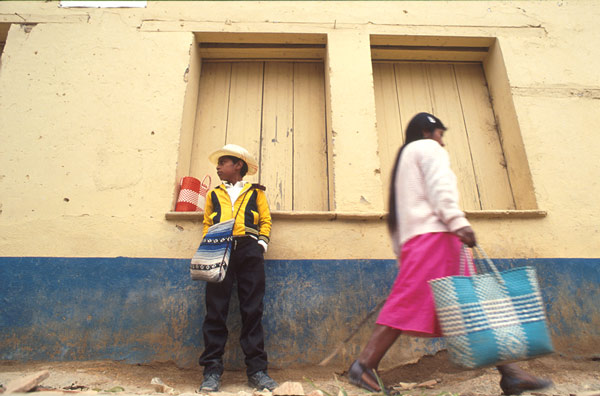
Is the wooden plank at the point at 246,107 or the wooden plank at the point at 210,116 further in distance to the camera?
the wooden plank at the point at 246,107

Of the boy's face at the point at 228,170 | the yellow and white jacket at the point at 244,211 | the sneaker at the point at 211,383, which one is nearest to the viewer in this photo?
the sneaker at the point at 211,383

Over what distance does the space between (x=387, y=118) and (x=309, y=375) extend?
2.59 meters

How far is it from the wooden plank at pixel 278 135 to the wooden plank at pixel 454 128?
157cm

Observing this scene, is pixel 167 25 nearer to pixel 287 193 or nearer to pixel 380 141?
pixel 287 193

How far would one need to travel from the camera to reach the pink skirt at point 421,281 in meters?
1.95

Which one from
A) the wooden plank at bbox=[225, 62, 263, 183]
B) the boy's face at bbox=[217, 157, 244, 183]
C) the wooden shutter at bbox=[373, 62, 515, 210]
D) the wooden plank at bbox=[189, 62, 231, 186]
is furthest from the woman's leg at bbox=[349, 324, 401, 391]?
the wooden plank at bbox=[189, 62, 231, 186]

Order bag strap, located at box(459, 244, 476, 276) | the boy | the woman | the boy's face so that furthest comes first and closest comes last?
1. the boy's face
2. the boy
3. bag strap, located at box(459, 244, 476, 276)
4. the woman

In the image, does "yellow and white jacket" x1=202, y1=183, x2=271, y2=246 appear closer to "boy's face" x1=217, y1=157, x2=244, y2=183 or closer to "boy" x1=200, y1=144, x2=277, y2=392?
"boy" x1=200, y1=144, x2=277, y2=392

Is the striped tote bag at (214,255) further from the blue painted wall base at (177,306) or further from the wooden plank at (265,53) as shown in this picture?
the wooden plank at (265,53)

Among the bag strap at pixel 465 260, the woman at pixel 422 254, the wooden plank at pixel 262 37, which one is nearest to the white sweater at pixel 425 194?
the woman at pixel 422 254

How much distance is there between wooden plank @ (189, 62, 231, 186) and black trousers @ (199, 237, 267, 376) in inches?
48.8

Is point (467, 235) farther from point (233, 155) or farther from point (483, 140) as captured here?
point (483, 140)

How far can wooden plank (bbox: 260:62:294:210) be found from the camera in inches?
145

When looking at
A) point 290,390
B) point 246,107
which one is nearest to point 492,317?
point 290,390
